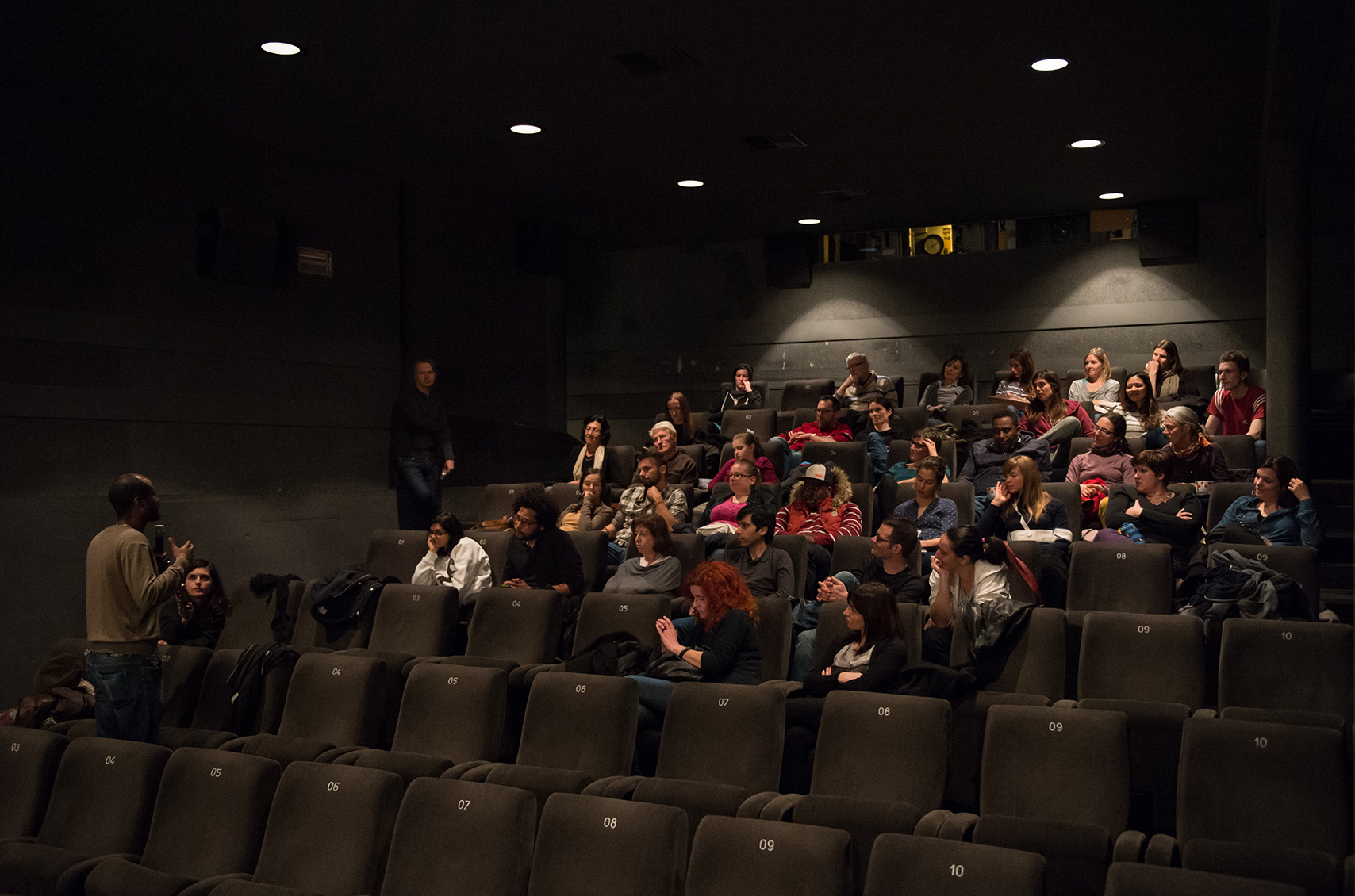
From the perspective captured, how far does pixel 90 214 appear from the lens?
566 centimetres

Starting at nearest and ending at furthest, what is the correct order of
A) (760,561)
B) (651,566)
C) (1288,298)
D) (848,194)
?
(760,561) → (651,566) → (1288,298) → (848,194)

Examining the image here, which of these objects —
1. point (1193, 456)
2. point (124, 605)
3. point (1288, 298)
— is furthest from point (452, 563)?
point (1288, 298)

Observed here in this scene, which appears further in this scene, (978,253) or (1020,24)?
(978,253)

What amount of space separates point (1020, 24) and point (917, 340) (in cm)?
471

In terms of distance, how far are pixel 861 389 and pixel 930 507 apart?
2.69 meters

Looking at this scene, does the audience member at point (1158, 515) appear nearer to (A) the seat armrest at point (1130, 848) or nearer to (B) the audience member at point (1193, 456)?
(B) the audience member at point (1193, 456)

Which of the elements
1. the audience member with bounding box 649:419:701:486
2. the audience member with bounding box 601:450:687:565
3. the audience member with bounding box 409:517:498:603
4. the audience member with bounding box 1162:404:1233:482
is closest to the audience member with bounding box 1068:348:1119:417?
the audience member with bounding box 1162:404:1233:482

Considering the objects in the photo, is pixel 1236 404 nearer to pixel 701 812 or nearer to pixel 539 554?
pixel 539 554

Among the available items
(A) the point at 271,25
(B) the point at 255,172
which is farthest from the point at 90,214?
(A) the point at 271,25

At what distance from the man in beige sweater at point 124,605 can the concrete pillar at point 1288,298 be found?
5.52m

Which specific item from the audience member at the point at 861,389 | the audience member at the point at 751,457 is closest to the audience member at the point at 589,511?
the audience member at the point at 751,457

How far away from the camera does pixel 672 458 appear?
6445 mm

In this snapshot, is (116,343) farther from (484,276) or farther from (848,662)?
(848,662)

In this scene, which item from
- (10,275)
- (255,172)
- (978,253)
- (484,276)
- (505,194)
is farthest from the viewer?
(978,253)
